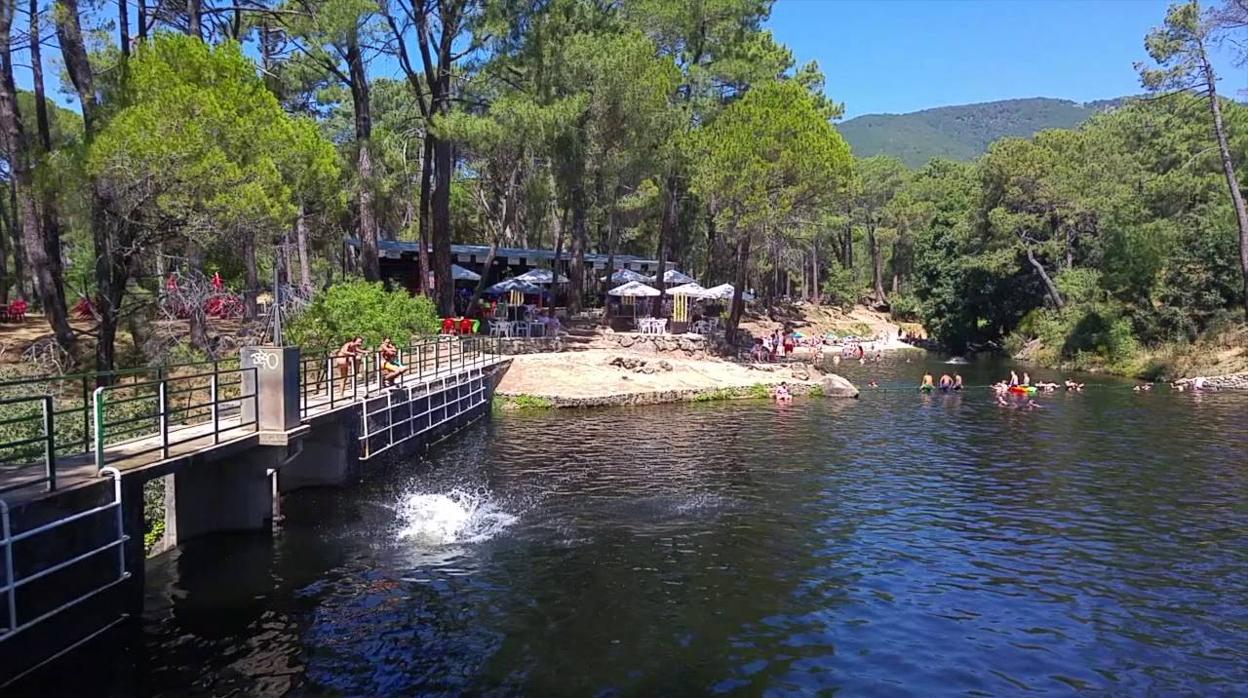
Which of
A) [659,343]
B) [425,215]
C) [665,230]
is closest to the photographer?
[425,215]

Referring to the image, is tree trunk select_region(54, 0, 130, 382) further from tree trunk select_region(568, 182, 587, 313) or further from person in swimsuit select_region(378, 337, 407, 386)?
tree trunk select_region(568, 182, 587, 313)

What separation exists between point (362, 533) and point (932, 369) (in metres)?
38.5

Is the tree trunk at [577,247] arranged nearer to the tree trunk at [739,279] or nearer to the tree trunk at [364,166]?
the tree trunk at [739,279]

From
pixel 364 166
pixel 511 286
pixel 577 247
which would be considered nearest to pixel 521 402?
pixel 364 166

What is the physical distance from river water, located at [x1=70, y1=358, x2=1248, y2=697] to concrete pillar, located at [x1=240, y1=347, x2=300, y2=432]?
1.87 metres

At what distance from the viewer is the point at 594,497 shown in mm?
16422

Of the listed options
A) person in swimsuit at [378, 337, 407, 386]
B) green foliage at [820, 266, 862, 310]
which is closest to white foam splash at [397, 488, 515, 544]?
person in swimsuit at [378, 337, 407, 386]

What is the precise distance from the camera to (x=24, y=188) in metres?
19.0

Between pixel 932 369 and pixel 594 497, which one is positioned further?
pixel 932 369

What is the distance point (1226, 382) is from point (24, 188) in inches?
1605

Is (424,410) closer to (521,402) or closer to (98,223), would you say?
(521,402)

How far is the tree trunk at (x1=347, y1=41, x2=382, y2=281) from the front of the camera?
30516mm

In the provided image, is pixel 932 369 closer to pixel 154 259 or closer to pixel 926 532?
pixel 926 532

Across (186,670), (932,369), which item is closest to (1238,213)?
(932,369)
